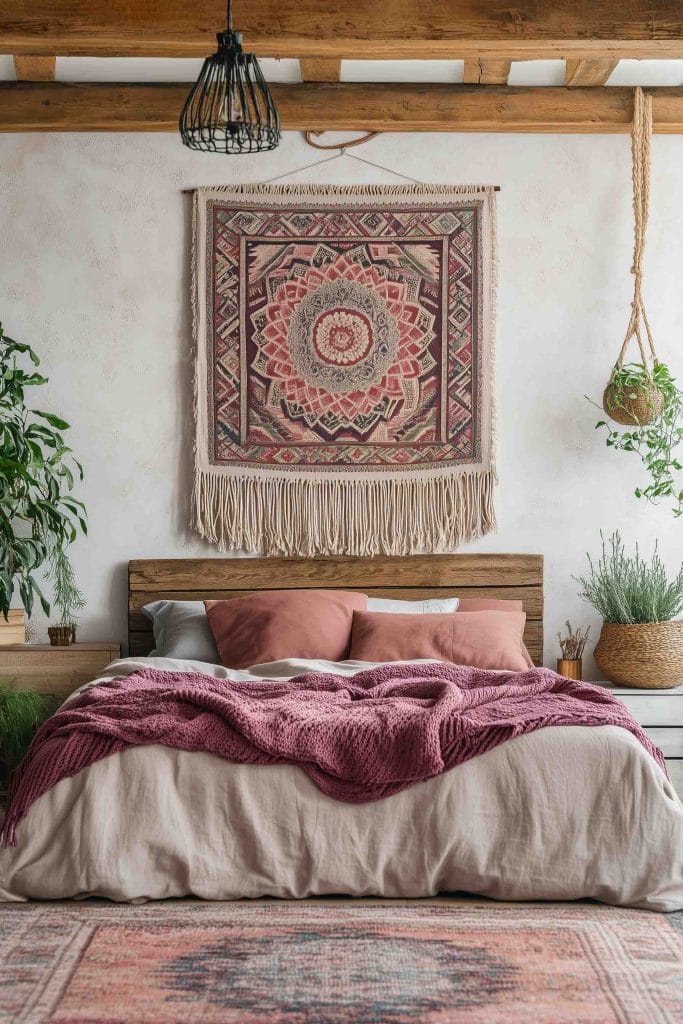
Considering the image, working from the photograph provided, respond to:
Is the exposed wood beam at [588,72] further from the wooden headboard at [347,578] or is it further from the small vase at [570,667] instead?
the small vase at [570,667]

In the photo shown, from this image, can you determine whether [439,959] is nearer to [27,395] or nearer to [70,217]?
[27,395]

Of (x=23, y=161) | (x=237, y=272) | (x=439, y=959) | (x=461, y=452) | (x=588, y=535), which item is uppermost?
(x=23, y=161)

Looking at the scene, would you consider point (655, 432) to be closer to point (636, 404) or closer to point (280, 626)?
point (636, 404)


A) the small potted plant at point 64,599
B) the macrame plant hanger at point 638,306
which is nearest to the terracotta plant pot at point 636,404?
the macrame plant hanger at point 638,306

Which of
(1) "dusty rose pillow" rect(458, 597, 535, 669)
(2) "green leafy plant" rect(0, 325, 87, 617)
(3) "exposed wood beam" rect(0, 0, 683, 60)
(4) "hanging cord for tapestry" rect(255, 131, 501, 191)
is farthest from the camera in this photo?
(4) "hanging cord for tapestry" rect(255, 131, 501, 191)

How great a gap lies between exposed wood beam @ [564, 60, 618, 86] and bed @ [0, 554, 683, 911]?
2645mm

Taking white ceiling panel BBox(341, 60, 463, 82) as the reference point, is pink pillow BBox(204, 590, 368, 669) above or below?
below

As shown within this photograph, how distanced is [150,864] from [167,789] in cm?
19

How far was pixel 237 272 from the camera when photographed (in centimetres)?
461

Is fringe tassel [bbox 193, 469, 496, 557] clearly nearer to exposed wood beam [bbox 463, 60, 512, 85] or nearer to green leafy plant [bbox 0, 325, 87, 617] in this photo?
green leafy plant [bbox 0, 325, 87, 617]

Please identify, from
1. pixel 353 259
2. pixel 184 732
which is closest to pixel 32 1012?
pixel 184 732

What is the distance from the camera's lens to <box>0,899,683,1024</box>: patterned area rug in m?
2.28

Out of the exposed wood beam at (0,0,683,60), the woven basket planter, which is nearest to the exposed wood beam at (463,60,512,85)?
the exposed wood beam at (0,0,683,60)

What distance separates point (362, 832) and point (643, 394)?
2278 mm
